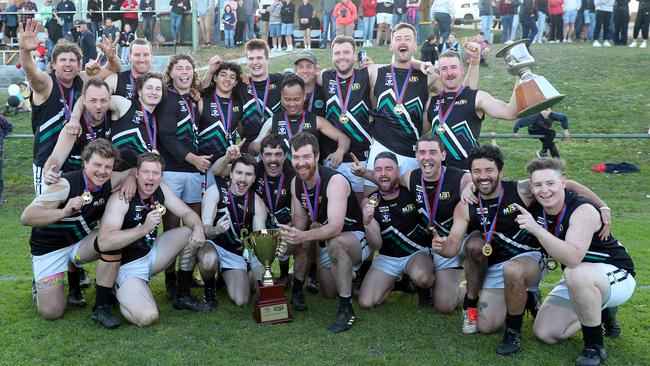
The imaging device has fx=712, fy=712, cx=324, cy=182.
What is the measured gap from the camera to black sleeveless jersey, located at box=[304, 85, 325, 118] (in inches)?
255

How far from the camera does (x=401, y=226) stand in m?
5.78

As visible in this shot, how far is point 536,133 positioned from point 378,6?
9.18m

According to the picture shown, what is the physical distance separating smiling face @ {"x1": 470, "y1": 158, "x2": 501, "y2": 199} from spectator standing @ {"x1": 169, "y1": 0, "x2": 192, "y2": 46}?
1442 centimetres

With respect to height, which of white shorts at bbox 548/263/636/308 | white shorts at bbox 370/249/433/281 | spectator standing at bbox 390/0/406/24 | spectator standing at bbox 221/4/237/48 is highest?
spectator standing at bbox 390/0/406/24

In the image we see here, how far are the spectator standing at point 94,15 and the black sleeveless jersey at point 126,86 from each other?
1232 centimetres

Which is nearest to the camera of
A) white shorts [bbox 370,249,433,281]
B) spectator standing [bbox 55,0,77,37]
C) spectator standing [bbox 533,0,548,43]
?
white shorts [bbox 370,249,433,281]

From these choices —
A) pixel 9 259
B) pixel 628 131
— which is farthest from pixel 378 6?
pixel 9 259

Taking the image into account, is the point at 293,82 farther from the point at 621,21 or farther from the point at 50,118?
the point at 621,21

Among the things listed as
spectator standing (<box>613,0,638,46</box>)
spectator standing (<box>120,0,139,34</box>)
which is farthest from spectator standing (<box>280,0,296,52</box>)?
spectator standing (<box>613,0,638,46</box>)

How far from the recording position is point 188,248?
18.7 ft

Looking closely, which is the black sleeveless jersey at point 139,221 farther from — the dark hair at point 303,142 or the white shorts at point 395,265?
the white shorts at point 395,265

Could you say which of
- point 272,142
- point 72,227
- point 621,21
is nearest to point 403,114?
point 272,142

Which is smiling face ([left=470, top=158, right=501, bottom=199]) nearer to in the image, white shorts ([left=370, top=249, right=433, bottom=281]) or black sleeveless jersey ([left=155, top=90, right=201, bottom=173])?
white shorts ([left=370, top=249, right=433, bottom=281])

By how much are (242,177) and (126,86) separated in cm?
142
